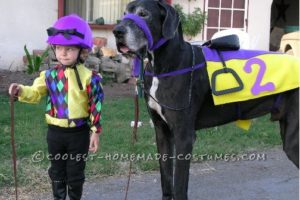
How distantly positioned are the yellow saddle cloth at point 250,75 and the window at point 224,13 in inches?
348

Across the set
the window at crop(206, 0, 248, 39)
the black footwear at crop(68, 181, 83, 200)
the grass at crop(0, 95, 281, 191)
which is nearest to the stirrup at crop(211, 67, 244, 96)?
the black footwear at crop(68, 181, 83, 200)

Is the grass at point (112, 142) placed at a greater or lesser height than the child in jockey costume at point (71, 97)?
lesser

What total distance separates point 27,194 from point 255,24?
9.32 metres

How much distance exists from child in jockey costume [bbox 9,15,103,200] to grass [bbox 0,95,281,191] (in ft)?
3.50

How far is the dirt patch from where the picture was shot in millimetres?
9891

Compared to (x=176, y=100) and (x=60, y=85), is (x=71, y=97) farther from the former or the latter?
(x=176, y=100)

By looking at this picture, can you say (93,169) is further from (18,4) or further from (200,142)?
(18,4)

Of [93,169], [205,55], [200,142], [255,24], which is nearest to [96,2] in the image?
[255,24]

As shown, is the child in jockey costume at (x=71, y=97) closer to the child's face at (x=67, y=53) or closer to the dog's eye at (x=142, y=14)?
the child's face at (x=67, y=53)

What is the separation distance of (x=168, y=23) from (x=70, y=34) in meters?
0.76

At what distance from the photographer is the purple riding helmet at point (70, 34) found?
3.83 m

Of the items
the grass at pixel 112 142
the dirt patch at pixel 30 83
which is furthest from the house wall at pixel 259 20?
the grass at pixel 112 142

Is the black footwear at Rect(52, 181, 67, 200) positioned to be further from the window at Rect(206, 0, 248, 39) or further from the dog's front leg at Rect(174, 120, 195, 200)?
the window at Rect(206, 0, 248, 39)

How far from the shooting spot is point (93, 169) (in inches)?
214
